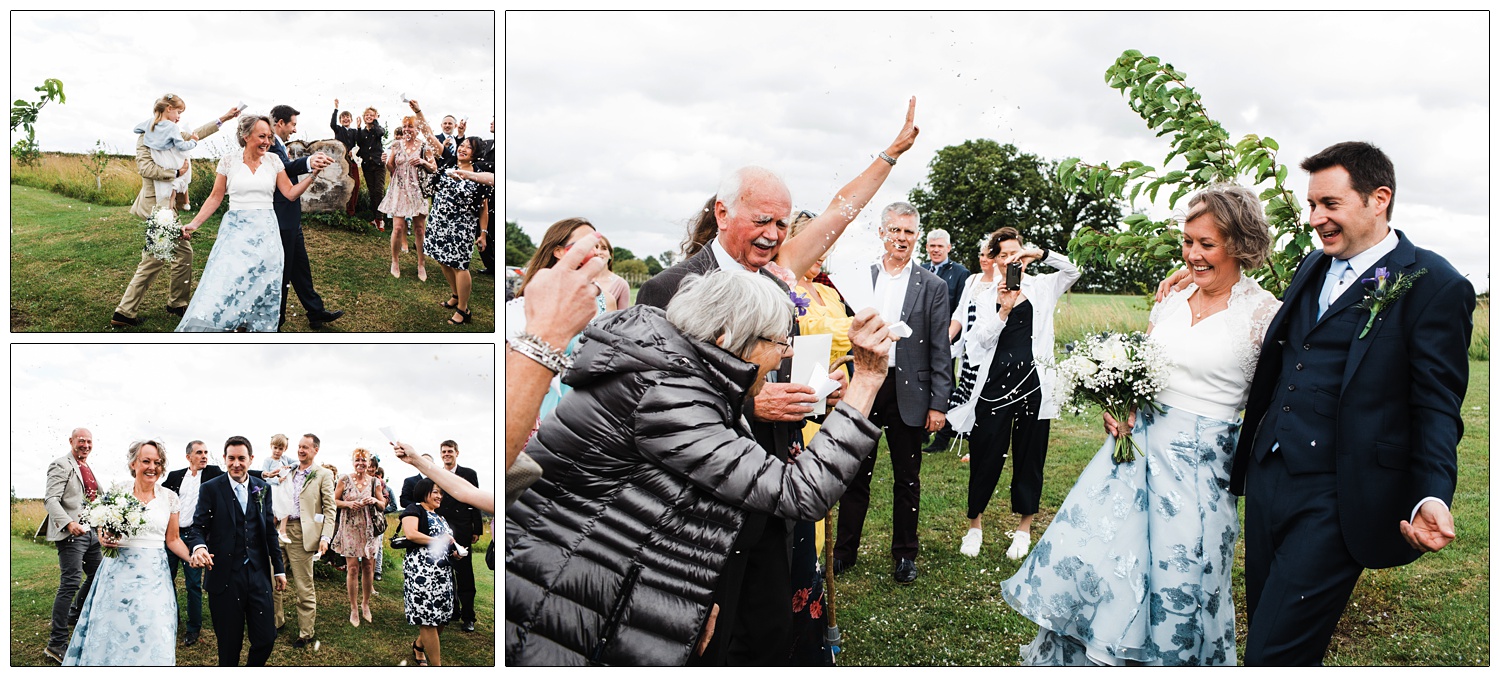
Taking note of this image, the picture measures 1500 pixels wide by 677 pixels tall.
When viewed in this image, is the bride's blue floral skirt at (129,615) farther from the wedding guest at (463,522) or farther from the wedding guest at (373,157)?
the wedding guest at (373,157)

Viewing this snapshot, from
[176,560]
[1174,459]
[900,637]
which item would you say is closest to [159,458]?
[176,560]

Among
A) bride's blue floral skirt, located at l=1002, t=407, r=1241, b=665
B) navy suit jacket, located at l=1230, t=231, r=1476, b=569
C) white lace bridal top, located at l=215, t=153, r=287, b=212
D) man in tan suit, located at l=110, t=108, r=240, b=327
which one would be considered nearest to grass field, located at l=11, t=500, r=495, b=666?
man in tan suit, located at l=110, t=108, r=240, b=327

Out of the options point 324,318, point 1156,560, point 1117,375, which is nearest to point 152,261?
point 324,318

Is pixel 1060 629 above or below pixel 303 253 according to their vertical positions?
below

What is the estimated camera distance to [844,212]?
4.74 m

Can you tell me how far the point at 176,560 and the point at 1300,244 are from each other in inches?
216

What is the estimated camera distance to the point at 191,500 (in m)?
3.73

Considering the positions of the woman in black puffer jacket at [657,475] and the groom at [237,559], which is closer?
the woman in black puffer jacket at [657,475]

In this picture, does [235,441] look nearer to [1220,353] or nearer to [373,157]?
[373,157]

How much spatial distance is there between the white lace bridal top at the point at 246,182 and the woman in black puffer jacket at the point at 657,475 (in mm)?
2171

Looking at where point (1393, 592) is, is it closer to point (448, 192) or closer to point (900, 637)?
point (900, 637)

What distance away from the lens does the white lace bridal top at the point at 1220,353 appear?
3936 millimetres

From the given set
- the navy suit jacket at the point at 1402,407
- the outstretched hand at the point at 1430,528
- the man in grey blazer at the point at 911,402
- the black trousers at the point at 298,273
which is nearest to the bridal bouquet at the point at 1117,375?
the navy suit jacket at the point at 1402,407

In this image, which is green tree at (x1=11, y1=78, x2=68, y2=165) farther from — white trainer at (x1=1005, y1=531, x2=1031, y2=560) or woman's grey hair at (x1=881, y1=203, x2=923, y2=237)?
white trainer at (x1=1005, y1=531, x2=1031, y2=560)
